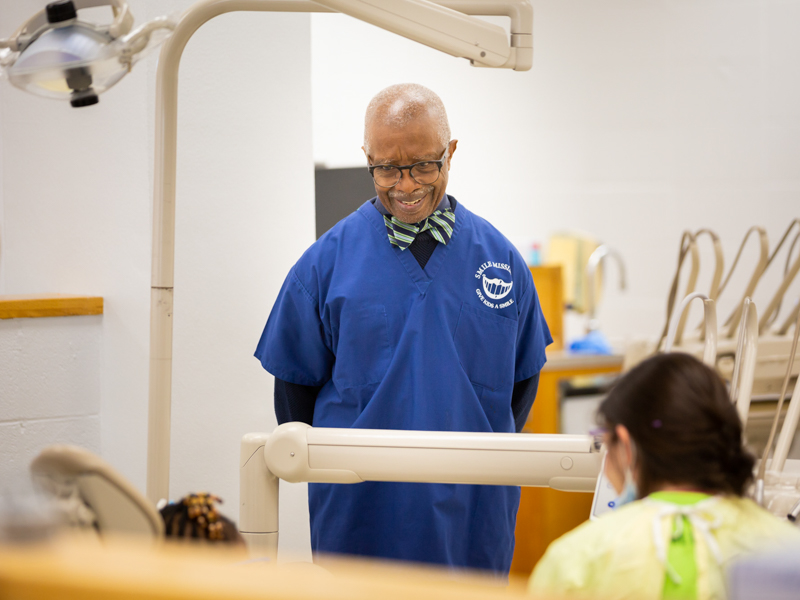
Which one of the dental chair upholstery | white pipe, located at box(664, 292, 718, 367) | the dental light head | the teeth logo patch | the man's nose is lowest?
the dental chair upholstery

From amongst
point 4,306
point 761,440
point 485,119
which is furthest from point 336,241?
point 485,119

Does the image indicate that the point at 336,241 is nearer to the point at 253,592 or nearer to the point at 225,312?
the point at 225,312

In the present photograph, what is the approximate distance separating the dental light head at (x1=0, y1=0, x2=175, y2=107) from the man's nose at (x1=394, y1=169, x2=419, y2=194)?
1.69 feet

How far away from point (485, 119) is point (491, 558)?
90.3 inches

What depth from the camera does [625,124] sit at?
131 inches

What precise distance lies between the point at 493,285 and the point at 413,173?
0.85 feet

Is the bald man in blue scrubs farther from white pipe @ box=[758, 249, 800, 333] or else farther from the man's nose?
white pipe @ box=[758, 249, 800, 333]

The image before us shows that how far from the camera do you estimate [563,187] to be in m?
3.38

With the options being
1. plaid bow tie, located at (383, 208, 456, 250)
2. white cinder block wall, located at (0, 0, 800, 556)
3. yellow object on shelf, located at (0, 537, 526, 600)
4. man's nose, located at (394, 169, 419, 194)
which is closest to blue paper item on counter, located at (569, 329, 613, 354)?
white cinder block wall, located at (0, 0, 800, 556)

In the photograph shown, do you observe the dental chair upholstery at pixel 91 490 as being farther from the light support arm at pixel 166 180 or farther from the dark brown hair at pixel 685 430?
the light support arm at pixel 166 180

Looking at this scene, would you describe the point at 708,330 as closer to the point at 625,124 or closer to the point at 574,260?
the point at 574,260

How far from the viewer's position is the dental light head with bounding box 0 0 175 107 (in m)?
0.95

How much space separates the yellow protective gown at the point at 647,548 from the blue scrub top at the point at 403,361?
2.03 feet

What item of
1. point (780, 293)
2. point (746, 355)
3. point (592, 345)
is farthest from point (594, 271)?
point (746, 355)
